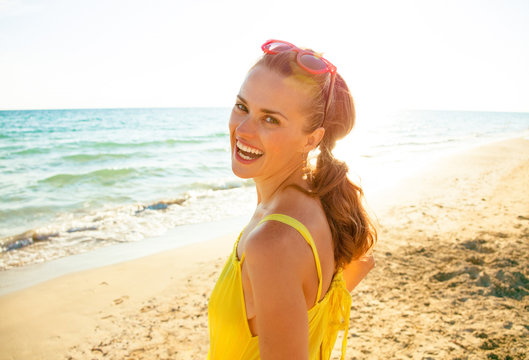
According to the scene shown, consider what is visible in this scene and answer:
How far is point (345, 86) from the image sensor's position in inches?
70.5

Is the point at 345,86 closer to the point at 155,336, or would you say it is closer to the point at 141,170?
the point at 155,336

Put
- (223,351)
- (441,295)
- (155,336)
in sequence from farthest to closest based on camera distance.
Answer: (441,295)
(155,336)
(223,351)

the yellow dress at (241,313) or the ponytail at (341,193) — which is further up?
the ponytail at (341,193)

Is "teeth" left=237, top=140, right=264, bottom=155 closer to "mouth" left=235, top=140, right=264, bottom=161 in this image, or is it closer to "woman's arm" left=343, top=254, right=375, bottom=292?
"mouth" left=235, top=140, right=264, bottom=161

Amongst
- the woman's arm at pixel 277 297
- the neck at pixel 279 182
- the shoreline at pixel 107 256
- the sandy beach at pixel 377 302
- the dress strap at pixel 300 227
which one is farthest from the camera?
the shoreline at pixel 107 256

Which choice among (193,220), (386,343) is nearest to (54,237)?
(193,220)

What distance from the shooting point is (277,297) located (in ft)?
3.79

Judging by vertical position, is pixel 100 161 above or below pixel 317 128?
below

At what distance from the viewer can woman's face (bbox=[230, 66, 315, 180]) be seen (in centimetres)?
162

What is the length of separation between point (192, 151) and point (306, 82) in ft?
70.6

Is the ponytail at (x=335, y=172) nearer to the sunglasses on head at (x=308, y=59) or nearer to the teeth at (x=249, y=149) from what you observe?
the sunglasses on head at (x=308, y=59)

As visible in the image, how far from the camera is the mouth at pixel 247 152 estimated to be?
1.72 m

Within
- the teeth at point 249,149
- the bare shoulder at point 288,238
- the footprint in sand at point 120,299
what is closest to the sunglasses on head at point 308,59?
the teeth at point 249,149

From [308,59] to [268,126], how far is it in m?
0.34
